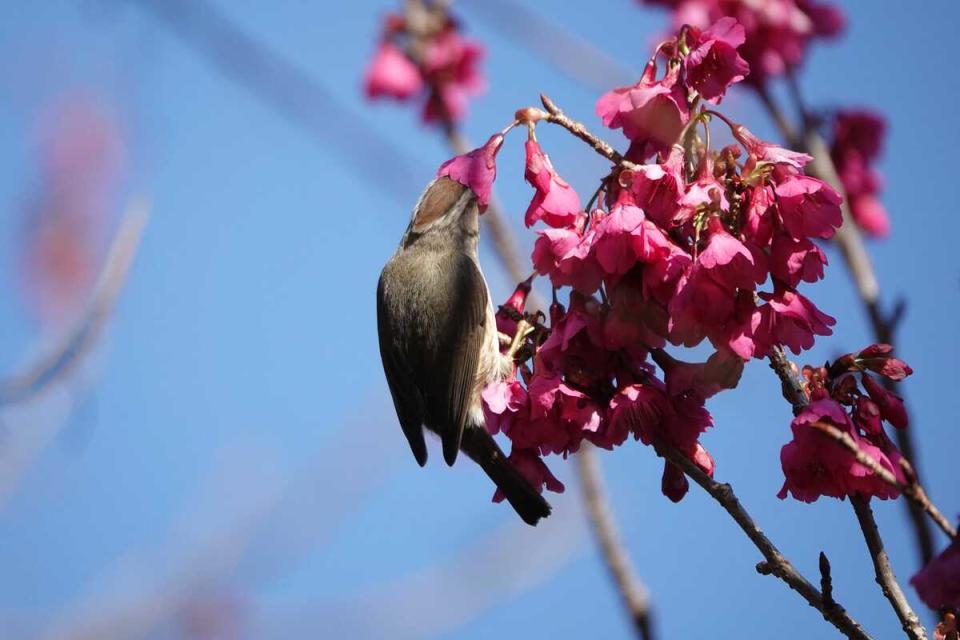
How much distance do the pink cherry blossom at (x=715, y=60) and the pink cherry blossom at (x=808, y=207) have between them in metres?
0.27

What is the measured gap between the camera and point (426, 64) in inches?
197

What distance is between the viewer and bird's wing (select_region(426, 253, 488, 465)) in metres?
3.03

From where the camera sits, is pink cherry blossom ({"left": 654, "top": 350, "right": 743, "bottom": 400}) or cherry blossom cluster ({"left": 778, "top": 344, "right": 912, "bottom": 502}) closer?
cherry blossom cluster ({"left": 778, "top": 344, "right": 912, "bottom": 502})

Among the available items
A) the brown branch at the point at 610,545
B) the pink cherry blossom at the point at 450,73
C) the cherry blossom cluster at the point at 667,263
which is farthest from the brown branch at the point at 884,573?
the pink cherry blossom at the point at 450,73

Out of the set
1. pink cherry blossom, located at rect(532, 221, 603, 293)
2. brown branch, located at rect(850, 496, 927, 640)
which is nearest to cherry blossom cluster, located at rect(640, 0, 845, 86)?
pink cherry blossom, located at rect(532, 221, 603, 293)

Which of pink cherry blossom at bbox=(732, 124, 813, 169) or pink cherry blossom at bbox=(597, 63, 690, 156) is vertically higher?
Result: pink cherry blossom at bbox=(597, 63, 690, 156)

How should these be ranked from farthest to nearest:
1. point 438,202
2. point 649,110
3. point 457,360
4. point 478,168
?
point 438,202 < point 457,360 < point 478,168 < point 649,110

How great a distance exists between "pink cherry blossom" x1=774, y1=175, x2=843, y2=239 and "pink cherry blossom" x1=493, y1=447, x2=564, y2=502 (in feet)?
2.27

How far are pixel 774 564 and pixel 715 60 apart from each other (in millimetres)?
917

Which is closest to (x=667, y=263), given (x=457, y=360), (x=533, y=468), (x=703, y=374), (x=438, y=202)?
(x=703, y=374)

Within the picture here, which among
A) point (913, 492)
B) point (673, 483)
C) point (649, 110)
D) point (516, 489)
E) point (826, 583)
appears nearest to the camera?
point (913, 492)

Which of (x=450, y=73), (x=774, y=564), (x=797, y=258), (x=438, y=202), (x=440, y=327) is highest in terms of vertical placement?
(x=450, y=73)

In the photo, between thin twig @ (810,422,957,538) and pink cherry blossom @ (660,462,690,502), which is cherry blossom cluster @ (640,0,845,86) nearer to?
pink cherry blossom @ (660,462,690,502)

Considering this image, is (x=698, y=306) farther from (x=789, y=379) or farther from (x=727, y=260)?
(x=789, y=379)
